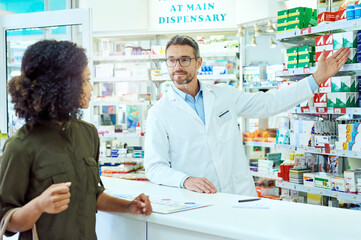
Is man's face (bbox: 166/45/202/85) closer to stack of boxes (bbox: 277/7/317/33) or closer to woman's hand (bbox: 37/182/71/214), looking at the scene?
stack of boxes (bbox: 277/7/317/33)

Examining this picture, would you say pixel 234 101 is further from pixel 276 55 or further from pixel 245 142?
pixel 276 55

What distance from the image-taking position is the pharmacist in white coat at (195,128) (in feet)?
9.16

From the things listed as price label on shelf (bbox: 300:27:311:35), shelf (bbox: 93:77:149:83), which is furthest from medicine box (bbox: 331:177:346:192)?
shelf (bbox: 93:77:149:83)

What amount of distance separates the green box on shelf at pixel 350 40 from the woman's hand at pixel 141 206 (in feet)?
7.54

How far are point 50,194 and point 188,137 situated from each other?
1534mm

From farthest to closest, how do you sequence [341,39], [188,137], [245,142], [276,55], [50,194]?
[276,55] < [245,142] < [341,39] < [188,137] < [50,194]

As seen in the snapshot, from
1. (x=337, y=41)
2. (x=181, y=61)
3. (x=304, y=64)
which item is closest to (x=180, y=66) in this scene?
(x=181, y=61)

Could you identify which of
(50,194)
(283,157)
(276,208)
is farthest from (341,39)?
(283,157)

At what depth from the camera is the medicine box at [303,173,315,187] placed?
392cm

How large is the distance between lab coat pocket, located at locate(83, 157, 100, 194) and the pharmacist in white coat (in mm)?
970

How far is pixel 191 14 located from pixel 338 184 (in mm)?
3903

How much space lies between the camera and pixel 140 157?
6.80m

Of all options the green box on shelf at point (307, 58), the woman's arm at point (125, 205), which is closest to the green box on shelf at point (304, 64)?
the green box on shelf at point (307, 58)

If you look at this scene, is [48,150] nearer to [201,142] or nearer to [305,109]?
[201,142]
